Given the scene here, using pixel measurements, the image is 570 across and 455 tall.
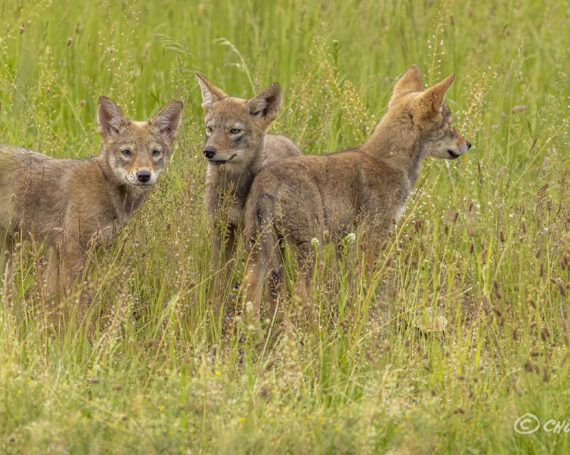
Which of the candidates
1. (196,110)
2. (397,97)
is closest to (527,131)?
(397,97)

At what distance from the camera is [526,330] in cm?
350

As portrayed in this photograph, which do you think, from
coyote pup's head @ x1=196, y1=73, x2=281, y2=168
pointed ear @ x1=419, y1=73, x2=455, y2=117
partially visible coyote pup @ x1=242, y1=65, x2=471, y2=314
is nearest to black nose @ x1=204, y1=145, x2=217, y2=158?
coyote pup's head @ x1=196, y1=73, x2=281, y2=168

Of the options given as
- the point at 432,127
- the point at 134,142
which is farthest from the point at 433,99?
the point at 134,142

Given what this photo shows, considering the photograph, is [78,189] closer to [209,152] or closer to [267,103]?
[209,152]

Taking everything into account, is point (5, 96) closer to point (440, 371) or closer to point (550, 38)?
point (440, 371)

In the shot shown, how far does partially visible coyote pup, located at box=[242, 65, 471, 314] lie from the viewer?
4.94 m

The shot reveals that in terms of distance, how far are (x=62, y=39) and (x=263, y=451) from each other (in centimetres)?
553

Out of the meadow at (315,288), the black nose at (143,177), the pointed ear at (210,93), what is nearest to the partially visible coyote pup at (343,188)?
the meadow at (315,288)

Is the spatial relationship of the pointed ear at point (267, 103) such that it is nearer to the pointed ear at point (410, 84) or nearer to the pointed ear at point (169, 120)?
the pointed ear at point (169, 120)

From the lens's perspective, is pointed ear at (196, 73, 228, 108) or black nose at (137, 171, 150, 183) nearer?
black nose at (137, 171, 150, 183)

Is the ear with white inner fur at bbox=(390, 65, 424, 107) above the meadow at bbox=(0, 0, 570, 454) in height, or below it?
above

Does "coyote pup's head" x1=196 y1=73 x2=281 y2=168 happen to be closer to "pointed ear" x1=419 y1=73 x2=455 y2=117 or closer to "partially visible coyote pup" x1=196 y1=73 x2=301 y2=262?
"partially visible coyote pup" x1=196 y1=73 x2=301 y2=262

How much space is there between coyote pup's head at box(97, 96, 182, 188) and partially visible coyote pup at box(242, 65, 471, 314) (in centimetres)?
67

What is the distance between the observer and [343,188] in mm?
5234
